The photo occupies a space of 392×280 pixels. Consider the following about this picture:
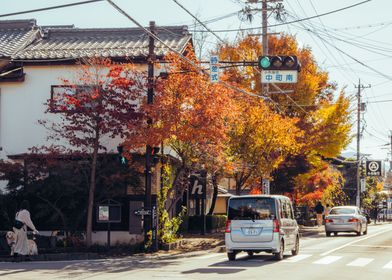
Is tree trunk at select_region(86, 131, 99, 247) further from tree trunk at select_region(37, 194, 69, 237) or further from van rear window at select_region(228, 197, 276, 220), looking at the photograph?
van rear window at select_region(228, 197, 276, 220)

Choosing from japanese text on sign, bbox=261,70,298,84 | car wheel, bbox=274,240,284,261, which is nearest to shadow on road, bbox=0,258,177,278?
car wheel, bbox=274,240,284,261

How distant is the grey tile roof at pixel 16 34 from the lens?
31.0 meters

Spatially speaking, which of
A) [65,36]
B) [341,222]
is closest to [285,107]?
[341,222]

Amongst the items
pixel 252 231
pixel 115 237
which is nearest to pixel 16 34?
pixel 115 237

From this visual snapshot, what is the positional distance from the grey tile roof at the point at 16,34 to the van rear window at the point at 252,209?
568 inches

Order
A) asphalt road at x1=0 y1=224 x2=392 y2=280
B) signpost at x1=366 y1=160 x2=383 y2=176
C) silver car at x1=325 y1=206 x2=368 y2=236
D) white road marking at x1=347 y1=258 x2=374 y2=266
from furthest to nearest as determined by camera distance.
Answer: signpost at x1=366 y1=160 x2=383 y2=176
silver car at x1=325 y1=206 x2=368 y2=236
white road marking at x1=347 y1=258 x2=374 y2=266
asphalt road at x1=0 y1=224 x2=392 y2=280

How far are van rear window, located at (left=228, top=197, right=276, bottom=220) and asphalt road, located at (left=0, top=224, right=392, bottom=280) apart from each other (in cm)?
134

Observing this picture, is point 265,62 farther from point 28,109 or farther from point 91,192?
point 28,109

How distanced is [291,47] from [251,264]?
2312cm

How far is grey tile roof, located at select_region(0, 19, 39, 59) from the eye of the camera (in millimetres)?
30984

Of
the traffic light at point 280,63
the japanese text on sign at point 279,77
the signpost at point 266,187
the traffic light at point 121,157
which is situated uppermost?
the japanese text on sign at point 279,77

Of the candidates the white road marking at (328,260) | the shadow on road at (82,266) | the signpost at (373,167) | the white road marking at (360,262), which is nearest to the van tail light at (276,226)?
the white road marking at (328,260)

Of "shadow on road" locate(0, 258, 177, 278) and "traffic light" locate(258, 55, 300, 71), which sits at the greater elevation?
"traffic light" locate(258, 55, 300, 71)

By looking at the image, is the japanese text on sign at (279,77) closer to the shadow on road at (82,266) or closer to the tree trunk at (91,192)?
the tree trunk at (91,192)
